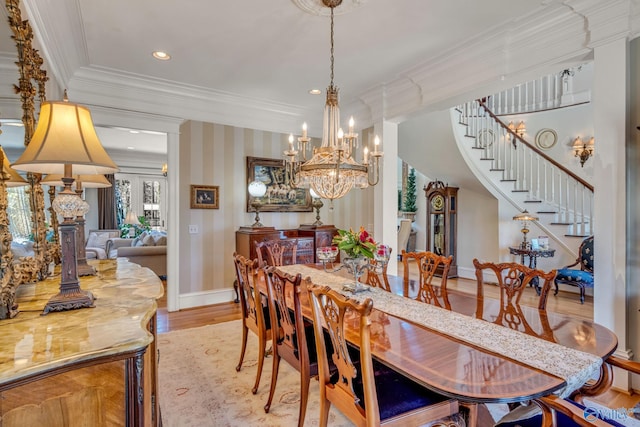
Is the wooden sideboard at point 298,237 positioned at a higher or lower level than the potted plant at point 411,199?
lower

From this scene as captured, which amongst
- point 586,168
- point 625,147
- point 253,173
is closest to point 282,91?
point 253,173

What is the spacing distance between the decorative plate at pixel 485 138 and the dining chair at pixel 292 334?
15.9ft

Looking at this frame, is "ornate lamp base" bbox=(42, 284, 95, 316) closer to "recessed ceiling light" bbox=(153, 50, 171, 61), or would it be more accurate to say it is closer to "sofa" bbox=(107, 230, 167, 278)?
"recessed ceiling light" bbox=(153, 50, 171, 61)

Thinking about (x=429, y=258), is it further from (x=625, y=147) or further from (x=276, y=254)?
(x=276, y=254)

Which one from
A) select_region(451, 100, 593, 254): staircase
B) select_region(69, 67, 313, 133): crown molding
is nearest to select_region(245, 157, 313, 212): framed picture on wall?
select_region(69, 67, 313, 133): crown molding

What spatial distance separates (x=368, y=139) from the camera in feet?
15.6

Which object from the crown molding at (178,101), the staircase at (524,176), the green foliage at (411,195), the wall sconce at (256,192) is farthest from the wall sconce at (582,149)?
the wall sconce at (256,192)

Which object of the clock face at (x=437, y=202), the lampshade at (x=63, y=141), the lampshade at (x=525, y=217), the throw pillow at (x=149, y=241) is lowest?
the throw pillow at (x=149, y=241)

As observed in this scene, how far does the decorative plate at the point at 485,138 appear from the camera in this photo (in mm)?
5676

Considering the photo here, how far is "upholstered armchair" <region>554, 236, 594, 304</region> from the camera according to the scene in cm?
445

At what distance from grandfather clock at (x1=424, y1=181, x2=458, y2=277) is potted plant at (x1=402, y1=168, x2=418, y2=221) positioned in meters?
2.13

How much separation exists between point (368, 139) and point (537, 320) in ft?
11.3

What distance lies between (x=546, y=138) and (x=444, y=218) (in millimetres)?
2649

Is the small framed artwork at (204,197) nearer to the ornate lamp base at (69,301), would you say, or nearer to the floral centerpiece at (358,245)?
the floral centerpiece at (358,245)
